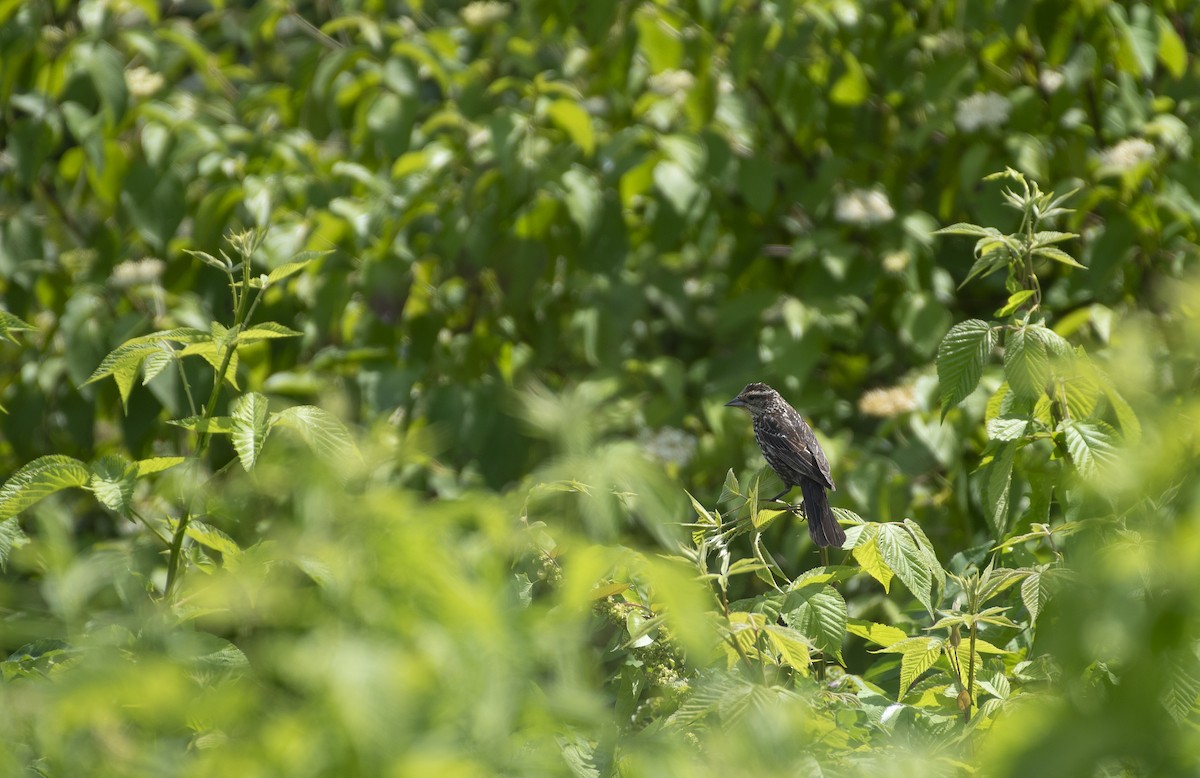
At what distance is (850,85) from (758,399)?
1.92 meters

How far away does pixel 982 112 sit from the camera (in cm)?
409

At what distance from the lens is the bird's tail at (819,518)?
2035mm

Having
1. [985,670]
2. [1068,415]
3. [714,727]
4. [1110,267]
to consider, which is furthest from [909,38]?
[714,727]

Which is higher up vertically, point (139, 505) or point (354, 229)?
point (354, 229)

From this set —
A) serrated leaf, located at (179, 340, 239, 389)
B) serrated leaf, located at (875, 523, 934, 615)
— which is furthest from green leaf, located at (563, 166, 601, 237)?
serrated leaf, located at (875, 523, 934, 615)

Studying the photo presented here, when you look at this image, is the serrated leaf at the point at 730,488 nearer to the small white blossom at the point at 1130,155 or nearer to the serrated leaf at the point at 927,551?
the serrated leaf at the point at 927,551

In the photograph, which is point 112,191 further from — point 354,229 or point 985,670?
point 985,670

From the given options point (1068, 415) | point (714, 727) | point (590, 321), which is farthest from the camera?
point (590, 321)

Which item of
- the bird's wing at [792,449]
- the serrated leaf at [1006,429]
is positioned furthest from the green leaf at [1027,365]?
the bird's wing at [792,449]

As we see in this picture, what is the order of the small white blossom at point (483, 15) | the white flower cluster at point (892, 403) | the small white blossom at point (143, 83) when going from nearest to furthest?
the white flower cluster at point (892, 403)
the small white blossom at point (143, 83)
the small white blossom at point (483, 15)

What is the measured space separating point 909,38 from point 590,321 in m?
1.54

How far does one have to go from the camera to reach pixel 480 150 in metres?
4.26

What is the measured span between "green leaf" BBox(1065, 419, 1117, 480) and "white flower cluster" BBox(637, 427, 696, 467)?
2.34 m

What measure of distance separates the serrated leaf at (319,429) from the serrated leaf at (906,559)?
65cm
